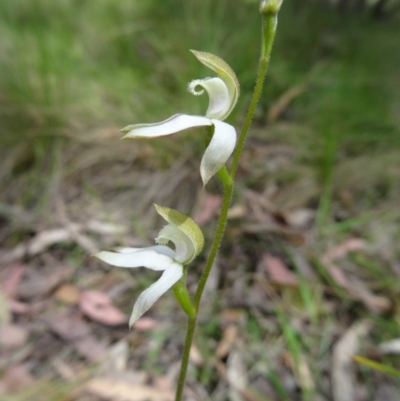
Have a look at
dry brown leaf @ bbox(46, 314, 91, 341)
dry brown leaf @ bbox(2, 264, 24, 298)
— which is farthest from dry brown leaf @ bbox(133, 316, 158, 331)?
dry brown leaf @ bbox(2, 264, 24, 298)

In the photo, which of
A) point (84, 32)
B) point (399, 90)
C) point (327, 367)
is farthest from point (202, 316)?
point (84, 32)

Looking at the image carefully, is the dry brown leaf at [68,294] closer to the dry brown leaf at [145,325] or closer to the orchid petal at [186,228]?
the dry brown leaf at [145,325]

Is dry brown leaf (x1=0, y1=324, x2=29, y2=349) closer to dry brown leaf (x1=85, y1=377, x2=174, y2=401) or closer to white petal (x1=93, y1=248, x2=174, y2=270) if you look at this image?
dry brown leaf (x1=85, y1=377, x2=174, y2=401)

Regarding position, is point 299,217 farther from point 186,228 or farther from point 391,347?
point 186,228

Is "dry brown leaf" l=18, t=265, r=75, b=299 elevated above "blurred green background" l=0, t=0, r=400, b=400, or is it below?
below

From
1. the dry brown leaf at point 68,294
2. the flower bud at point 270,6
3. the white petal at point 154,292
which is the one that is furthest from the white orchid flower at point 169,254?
the dry brown leaf at point 68,294
